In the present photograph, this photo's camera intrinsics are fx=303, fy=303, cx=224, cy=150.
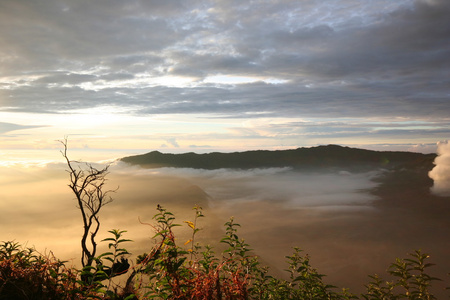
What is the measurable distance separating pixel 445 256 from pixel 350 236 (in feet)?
65.4

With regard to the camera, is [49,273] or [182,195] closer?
[49,273]

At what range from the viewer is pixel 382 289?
23.1 ft

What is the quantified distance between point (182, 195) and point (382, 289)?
13028 cm

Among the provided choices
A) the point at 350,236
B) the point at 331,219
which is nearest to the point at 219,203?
the point at 331,219

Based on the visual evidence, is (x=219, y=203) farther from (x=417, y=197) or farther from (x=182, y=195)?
(x=417, y=197)

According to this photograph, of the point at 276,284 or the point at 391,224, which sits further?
the point at 391,224

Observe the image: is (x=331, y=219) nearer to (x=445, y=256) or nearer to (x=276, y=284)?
(x=445, y=256)

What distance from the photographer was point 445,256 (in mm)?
68062

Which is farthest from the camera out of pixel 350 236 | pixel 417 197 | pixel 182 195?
Result: pixel 182 195

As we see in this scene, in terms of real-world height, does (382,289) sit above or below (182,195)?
above

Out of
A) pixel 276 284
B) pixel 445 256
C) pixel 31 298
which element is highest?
pixel 31 298

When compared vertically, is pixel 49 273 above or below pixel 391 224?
above

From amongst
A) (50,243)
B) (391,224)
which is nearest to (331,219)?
(391,224)

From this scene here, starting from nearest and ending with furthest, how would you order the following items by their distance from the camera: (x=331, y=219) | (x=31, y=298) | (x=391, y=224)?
(x=31, y=298), (x=391, y=224), (x=331, y=219)
